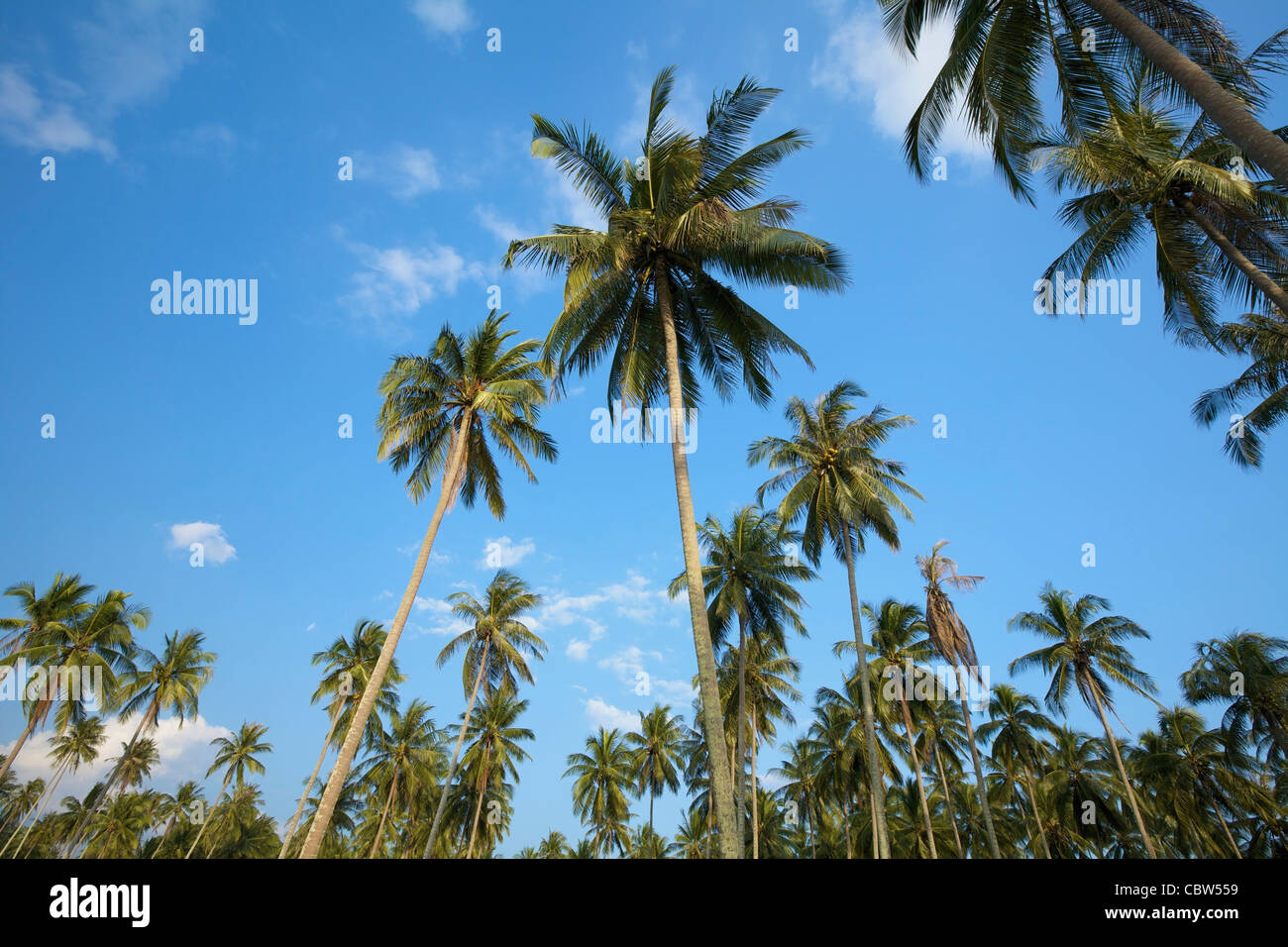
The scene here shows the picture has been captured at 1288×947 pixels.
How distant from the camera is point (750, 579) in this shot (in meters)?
28.7

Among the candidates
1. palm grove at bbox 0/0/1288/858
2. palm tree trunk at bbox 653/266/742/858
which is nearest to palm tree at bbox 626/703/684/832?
palm grove at bbox 0/0/1288/858

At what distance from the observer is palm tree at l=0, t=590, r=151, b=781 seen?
1184 inches

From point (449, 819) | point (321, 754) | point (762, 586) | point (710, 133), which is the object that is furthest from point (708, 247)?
point (449, 819)

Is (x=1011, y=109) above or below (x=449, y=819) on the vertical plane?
above

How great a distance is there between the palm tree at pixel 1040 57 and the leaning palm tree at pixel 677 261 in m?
2.96

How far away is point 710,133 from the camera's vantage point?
14109 mm

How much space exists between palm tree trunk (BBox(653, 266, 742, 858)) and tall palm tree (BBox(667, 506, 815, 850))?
49.6 ft

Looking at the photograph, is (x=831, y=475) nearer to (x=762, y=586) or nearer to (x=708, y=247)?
(x=762, y=586)

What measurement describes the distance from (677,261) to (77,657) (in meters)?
37.0

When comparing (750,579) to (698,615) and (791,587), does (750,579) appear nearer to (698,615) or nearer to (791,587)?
(791,587)

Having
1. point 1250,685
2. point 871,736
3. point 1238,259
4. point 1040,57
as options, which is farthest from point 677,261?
point 1250,685

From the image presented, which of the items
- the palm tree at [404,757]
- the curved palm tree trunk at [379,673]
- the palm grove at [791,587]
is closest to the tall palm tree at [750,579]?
the palm grove at [791,587]
